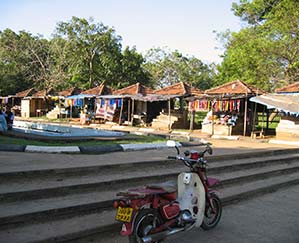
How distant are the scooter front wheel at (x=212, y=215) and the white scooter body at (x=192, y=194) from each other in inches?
14.1

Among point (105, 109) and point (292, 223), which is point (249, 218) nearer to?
point (292, 223)

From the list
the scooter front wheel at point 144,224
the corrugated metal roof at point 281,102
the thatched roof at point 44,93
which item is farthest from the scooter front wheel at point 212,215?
the thatched roof at point 44,93

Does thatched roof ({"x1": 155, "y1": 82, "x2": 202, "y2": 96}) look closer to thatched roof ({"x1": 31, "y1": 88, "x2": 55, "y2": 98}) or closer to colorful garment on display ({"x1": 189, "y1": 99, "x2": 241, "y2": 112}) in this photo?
colorful garment on display ({"x1": 189, "y1": 99, "x2": 241, "y2": 112})

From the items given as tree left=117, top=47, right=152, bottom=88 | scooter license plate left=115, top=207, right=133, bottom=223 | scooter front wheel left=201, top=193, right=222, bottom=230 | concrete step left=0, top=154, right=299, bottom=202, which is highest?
tree left=117, top=47, right=152, bottom=88

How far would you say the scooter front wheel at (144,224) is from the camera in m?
3.38

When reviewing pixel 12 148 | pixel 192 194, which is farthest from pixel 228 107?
pixel 192 194

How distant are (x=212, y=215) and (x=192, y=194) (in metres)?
0.70

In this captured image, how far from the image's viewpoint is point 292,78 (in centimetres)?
1938

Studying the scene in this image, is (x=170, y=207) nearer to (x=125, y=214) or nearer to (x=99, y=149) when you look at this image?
(x=125, y=214)

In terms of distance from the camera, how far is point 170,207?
3.80 meters

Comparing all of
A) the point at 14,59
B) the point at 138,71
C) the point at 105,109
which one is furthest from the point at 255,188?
the point at 14,59

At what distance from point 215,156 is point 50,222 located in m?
4.71

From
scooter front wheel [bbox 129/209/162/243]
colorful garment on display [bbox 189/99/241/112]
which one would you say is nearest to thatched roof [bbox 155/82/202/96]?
colorful garment on display [bbox 189/99/241/112]

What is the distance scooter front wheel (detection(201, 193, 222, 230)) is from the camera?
4.51 m
